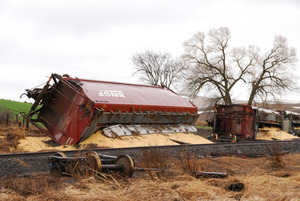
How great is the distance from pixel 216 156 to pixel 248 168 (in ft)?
8.25

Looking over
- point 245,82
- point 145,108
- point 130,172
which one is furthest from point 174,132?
point 245,82

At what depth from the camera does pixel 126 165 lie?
6.37 m

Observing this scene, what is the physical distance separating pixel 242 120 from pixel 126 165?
13412 millimetres

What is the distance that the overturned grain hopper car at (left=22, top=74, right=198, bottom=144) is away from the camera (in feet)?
42.6

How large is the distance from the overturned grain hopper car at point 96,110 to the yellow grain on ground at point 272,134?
18.1 feet

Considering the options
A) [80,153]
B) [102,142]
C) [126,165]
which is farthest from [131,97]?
[126,165]

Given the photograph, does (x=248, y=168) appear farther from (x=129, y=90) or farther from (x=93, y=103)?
(x=129, y=90)

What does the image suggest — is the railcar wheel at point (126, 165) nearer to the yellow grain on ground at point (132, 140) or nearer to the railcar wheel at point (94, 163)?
the railcar wheel at point (94, 163)

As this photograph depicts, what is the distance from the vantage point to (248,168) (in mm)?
8539

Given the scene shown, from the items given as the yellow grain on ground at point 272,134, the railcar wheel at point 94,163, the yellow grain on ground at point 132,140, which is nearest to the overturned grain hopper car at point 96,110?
the yellow grain on ground at point 132,140

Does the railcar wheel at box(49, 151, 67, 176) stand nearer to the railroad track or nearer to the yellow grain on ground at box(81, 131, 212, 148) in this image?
the railroad track

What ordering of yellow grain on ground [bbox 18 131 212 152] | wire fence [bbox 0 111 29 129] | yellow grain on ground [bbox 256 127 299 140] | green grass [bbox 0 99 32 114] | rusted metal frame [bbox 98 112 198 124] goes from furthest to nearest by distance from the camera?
green grass [bbox 0 99 32 114]
yellow grain on ground [bbox 256 127 299 140]
wire fence [bbox 0 111 29 129]
rusted metal frame [bbox 98 112 198 124]
yellow grain on ground [bbox 18 131 212 152]

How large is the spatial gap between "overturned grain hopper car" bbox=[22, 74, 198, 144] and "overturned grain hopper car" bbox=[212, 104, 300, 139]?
4.11m

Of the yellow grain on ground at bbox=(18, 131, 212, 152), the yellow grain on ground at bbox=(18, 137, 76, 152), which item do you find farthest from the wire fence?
the yellow grain on ground at bbox=(18, 131, 212, 152)
